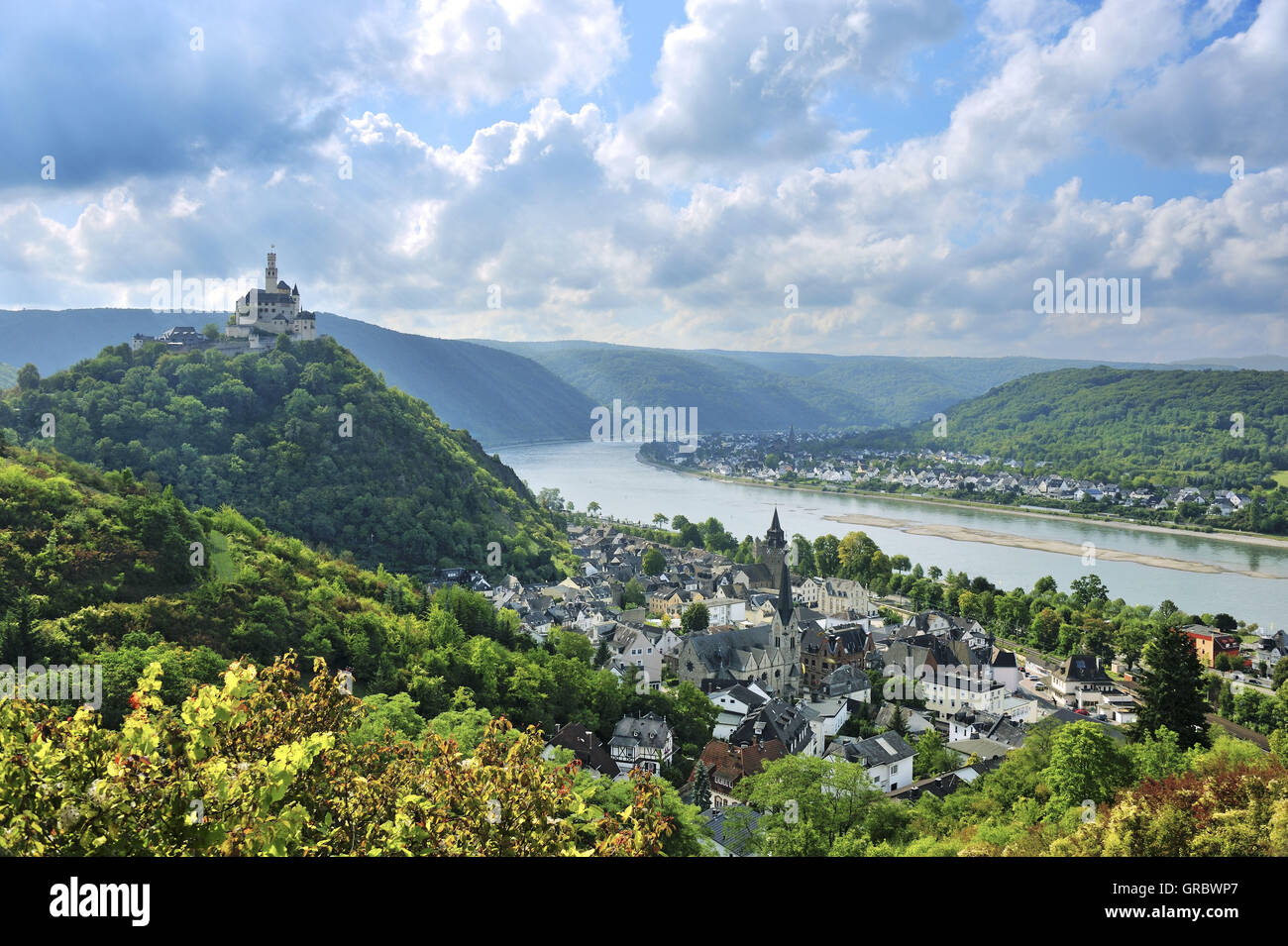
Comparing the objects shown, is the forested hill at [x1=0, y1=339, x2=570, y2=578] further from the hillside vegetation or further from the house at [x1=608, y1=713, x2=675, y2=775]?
the house at [x1=608, y1=713, x2=675, y2=775]

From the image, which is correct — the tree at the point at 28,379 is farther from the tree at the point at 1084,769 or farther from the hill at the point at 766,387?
the hill at the point at 766,387

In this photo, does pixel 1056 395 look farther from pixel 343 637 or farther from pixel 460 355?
pixel 343 637

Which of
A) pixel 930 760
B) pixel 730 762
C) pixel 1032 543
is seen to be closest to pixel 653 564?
pixel 1032 543

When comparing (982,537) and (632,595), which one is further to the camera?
(982,537)

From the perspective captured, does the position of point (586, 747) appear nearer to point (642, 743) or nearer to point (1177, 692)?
point (642, 743)

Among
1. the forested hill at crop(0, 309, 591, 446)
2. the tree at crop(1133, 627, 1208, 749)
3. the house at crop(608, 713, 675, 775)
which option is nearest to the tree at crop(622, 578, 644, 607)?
the house at crop(608, 713, 675, 775)

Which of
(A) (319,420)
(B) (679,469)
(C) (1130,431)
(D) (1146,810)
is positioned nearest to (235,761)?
(D) (1146,810)
